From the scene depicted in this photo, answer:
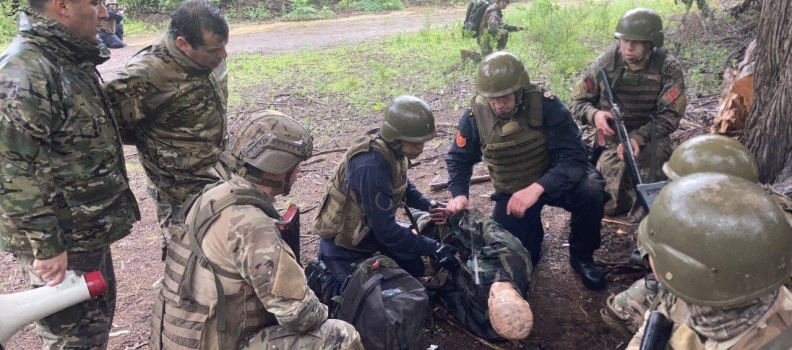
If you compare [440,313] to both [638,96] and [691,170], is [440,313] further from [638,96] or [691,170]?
[638,96]

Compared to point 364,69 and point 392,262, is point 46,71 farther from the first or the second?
point 364,69

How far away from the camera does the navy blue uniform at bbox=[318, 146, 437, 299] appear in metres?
3.71

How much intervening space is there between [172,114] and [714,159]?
318cm

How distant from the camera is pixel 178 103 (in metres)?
3.67

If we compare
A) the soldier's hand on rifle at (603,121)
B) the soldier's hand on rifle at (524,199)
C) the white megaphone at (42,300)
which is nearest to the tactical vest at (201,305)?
the white megaphone at (42,300)

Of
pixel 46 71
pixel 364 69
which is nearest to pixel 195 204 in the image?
pixel 46 71

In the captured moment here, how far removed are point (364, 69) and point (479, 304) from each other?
320 inches

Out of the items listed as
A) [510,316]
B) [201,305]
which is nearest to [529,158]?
[510,316]

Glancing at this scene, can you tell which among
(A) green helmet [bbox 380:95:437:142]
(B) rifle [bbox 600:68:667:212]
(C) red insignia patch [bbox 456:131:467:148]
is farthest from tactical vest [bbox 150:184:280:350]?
(B) rifle [bbox 600:68:667:212]

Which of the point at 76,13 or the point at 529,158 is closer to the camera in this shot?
the point at 76,13

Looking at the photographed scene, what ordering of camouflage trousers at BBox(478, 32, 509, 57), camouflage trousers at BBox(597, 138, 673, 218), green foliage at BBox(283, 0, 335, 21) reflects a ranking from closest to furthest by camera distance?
camouflage trousers at BBox(597, 138, 673, 218), camouflage trousers at BBox(478, 32, 509, 57), green foliage at BBox(283, 0, 335, 21)

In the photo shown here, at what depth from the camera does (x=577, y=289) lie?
4238 millimetres

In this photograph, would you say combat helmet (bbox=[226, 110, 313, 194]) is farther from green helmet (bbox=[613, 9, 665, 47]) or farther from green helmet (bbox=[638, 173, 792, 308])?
green helmet (bbox=[613, 9, 665, 47])

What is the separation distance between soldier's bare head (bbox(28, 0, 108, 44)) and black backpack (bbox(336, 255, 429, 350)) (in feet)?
6.31
